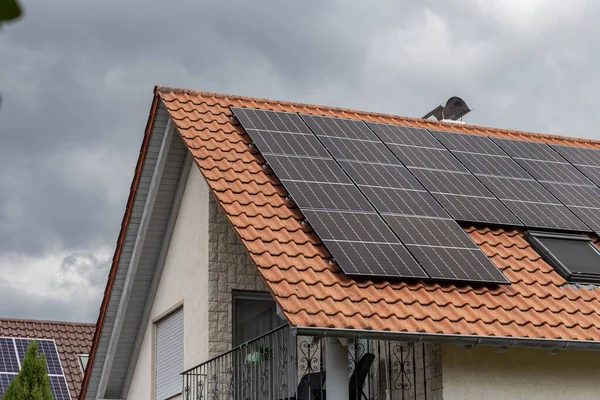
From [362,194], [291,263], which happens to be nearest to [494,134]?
[362,194]

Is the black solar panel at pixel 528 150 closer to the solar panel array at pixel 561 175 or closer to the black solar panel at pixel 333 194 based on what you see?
the solar panel array at pixel 561 175

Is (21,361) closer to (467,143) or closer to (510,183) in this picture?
(467,143)

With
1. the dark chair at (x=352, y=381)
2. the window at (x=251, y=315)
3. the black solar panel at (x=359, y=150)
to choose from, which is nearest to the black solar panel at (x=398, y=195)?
the black solar panel at (x=359, y=150)

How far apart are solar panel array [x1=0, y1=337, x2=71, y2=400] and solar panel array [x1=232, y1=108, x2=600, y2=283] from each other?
53.8 feet

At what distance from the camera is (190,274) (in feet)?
41.0

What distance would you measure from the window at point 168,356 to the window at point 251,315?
168 cm

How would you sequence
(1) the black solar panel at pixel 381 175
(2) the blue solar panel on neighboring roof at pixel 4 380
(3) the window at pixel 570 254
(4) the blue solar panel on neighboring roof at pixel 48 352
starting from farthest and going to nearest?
(4) the blue solar panel on neighboring roof at pixel 48 352 → (2) the blue solar panel on neighboring roof at pixel 4 380 → (1) the black solar panel at pixel 381 175 → (3) the window at pixel 570 254

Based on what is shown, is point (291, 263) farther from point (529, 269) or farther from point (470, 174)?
point (470, 174)

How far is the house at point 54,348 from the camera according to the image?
26673 millimetres

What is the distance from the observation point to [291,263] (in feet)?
29.8

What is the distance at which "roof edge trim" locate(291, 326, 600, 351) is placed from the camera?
25.9 feet

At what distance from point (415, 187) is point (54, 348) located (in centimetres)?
2033

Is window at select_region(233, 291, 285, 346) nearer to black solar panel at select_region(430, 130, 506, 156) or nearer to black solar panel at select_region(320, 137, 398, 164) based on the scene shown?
black solar panel at select_region(320, 137, 398, 164)

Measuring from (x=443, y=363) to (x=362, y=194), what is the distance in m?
2.46
